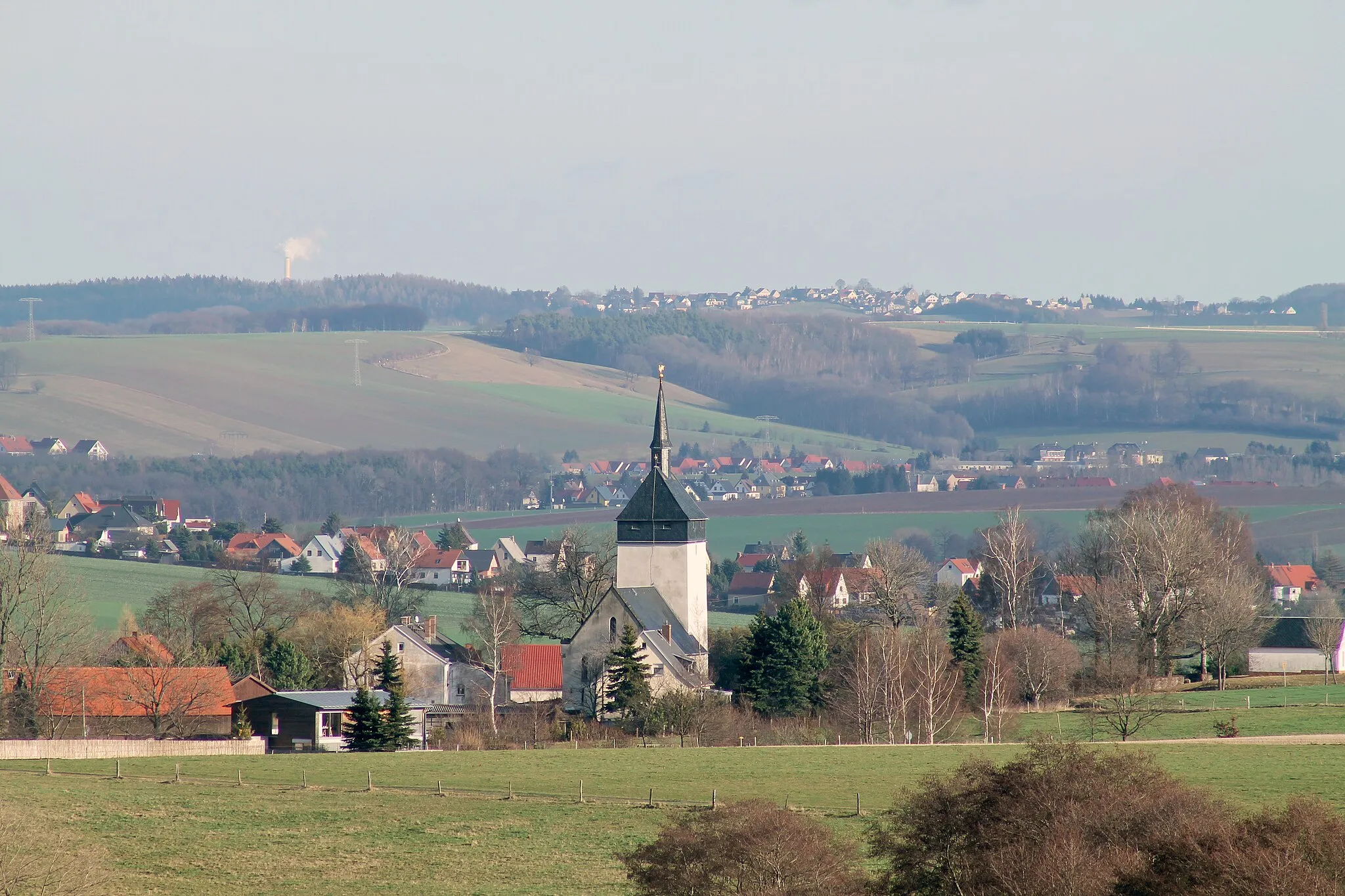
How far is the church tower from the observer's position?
76.3 metres

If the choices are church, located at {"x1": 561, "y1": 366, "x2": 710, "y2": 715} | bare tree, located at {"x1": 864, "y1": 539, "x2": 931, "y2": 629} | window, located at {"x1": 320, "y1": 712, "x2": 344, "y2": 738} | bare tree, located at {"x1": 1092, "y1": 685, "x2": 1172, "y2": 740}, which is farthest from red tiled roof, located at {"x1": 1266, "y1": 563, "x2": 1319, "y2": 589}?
window, located at {"x1": 320, "y1": 712, "x2": 344, "y2": 738}

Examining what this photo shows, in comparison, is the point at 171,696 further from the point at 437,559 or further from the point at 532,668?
the point at 437,559

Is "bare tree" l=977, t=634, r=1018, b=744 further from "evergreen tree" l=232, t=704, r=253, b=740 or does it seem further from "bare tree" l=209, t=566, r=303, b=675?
"bare tree" l=209, t=566, r=303, b=675

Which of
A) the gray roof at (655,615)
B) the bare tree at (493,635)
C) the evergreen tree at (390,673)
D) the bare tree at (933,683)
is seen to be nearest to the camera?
the bare tree at (933,683)

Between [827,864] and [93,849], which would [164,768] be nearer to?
[93,849]

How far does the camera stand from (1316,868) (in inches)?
788

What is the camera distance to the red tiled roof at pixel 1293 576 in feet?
356

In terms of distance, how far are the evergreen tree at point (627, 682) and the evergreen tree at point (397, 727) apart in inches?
375

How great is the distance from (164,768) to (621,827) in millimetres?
13835

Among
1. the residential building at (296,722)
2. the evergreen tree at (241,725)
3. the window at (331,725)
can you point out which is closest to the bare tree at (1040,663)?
the residential building at (296,722)

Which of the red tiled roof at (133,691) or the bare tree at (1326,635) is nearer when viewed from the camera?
the red tiled roof at (133,691)

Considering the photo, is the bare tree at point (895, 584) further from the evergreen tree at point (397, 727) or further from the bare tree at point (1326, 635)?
the evergreen tree at point (397, 727)

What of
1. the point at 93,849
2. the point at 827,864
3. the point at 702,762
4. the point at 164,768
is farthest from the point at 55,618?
the point at 827,864

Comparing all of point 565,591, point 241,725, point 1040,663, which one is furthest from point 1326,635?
point 241,725
